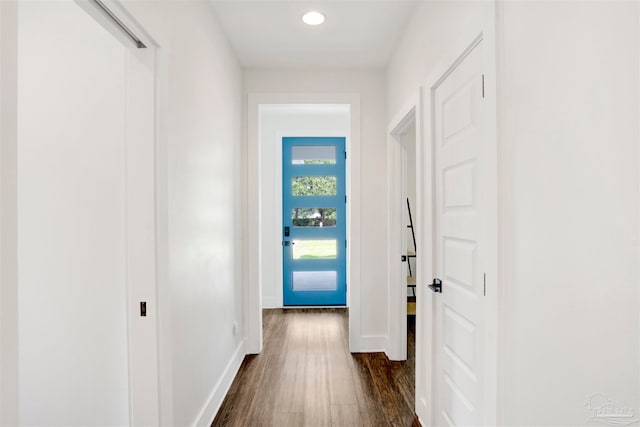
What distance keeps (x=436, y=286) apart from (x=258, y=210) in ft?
6.08

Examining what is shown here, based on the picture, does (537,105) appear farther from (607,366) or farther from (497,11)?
(607,366)

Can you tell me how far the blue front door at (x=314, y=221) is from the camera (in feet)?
15.1

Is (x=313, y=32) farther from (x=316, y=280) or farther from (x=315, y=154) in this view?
(x=316, y=280)

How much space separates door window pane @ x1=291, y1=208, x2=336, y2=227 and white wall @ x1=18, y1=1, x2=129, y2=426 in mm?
3134

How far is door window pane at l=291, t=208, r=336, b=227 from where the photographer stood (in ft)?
15.2

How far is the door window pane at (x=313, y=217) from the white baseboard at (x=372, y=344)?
1773 mm

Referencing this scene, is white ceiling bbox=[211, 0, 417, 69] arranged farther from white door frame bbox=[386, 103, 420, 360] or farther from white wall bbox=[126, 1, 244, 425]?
white door frame bbox=[386, 103, 420, 360]

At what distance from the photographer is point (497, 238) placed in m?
1.17

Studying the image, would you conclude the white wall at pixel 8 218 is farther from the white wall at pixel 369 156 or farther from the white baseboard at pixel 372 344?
the white baseboard at pixel 372 344

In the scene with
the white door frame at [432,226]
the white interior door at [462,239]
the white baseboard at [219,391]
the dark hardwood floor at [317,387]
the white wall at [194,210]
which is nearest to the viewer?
the white door frame at [432,226]

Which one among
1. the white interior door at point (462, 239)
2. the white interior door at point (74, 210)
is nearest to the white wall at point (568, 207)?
the white interior door at point (462, 239)

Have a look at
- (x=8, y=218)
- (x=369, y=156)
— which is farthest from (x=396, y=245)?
(x=8, y=218)

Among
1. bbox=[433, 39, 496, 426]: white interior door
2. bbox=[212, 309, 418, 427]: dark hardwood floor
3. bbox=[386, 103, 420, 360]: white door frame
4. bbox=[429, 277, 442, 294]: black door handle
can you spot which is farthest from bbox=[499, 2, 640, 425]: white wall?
bbox=[386, 103, 420, 360]: white door frame

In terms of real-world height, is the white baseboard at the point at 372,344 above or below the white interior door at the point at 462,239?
below
